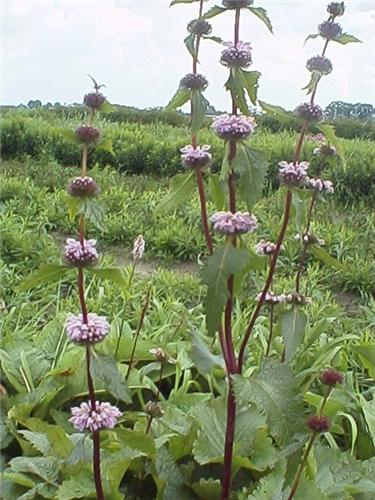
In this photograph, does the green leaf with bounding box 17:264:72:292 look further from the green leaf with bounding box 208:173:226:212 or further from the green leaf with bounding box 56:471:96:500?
the green leaf with bounding box 56:471:96:500

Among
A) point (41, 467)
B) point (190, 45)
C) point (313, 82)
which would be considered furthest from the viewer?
point (41, 467)

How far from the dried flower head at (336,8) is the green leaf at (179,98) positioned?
1.01ft

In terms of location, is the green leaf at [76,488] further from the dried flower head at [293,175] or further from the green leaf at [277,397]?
the dried flower head at [293,175]

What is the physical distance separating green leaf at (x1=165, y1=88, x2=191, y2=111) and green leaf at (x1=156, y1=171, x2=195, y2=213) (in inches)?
5.1

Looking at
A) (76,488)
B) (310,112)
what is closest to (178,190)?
(310,112)

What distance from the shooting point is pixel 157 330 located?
8.76ft

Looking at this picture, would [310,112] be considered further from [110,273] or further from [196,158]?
[110,273]

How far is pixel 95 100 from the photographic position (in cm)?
130

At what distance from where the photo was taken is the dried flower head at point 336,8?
1403mm

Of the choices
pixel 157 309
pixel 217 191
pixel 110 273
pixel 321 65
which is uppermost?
pixel 321 65

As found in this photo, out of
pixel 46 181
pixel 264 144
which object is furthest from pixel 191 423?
pixel 264 144

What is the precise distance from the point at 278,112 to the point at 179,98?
18 cm

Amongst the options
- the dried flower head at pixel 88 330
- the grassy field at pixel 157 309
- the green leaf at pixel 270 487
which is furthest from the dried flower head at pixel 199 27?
the green leaf at pixel 270 487

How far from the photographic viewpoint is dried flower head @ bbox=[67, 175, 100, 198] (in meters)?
1.27
